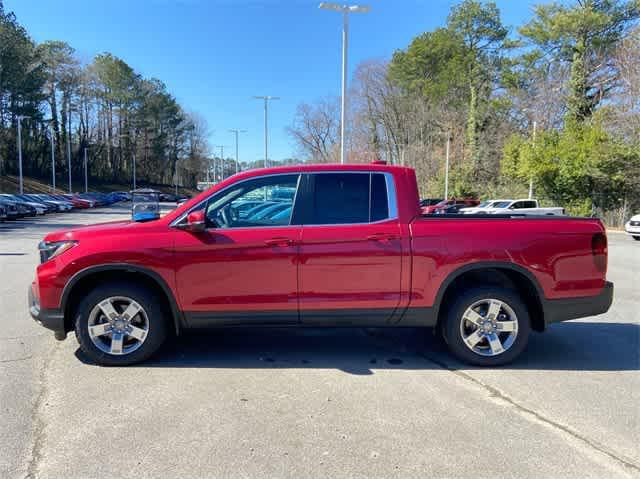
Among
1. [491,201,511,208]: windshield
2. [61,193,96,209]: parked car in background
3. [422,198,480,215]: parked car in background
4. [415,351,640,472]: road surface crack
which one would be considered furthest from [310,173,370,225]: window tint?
[61,193,96,209]: parked car in background

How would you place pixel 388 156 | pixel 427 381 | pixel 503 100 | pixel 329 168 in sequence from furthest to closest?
pixel 388 156 → pixel 503 100 → pixel 329 168 → pixel 427 381

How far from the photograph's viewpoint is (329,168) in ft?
13.5

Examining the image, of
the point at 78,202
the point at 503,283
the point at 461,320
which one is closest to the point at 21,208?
the point at 78,202

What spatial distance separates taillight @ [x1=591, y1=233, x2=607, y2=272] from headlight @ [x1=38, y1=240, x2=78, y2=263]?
15.9 ft

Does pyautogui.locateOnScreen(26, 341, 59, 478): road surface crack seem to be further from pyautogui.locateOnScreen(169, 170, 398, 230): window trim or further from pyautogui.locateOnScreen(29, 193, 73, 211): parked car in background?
pyautogui.locateOnScreen(29, 193, 73, 211): parked car in background

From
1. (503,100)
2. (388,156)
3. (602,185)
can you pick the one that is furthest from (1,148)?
(602,185)

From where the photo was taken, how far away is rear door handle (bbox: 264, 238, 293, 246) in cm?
386

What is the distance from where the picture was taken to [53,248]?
13.2ft

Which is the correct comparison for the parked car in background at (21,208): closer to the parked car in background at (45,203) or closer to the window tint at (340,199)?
the parked car in background at (45,203)

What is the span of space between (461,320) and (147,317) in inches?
116

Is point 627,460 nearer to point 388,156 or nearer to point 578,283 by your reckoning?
point 578,283

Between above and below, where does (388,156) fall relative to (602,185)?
above

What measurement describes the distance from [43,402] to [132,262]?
4.21ft

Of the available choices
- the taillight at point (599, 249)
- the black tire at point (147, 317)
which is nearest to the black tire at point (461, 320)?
the taillight at point (599, 249)
